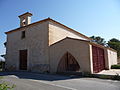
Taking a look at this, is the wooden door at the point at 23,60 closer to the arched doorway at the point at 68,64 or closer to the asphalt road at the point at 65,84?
the arched doorway at the point at 68,64

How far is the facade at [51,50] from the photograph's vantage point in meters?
11.7

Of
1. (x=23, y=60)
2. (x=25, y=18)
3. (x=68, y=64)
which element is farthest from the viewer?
(x=25, y=18)

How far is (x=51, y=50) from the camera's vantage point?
13.9m

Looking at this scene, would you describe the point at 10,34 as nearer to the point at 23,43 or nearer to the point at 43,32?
the point at 23,43

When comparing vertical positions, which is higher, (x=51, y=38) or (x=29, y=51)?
(x=51, y=38)

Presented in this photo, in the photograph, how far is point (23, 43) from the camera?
57.0 ft

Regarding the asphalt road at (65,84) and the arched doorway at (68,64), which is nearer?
the asphalt road at (65,84)

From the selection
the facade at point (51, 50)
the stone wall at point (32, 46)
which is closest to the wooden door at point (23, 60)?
the facade at point (51, 50)

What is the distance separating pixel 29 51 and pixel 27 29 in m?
3.23

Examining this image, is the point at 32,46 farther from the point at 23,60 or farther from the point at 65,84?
the point at 65,84

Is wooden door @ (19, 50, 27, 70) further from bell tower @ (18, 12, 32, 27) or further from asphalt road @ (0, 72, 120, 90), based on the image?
asphalt road @ (0, 72, 120, 90)

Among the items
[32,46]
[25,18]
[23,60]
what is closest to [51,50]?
[32,46]

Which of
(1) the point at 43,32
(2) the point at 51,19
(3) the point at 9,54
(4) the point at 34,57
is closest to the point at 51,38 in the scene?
(1) the point at 43,32

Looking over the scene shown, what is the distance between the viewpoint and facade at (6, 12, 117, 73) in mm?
11711
